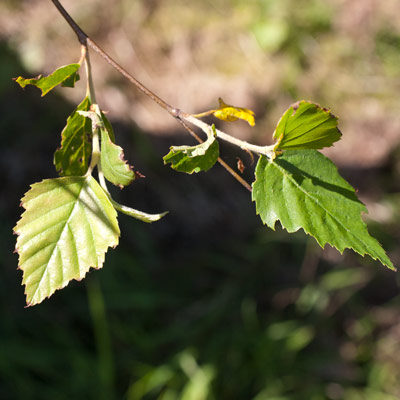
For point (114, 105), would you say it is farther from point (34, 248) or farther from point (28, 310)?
point (34, 248)

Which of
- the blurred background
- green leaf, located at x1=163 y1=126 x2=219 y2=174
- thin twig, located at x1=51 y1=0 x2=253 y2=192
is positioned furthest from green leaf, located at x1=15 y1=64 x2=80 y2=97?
the blurred background

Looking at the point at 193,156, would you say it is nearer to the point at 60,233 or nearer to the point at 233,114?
the point at 233,114

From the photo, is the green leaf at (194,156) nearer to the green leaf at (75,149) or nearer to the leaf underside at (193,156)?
the leaf underside at (193,156)

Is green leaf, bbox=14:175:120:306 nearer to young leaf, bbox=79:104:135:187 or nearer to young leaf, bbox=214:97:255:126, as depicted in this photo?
young leaf, bbox=79:104:135:187

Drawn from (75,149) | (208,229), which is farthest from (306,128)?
(208,229)

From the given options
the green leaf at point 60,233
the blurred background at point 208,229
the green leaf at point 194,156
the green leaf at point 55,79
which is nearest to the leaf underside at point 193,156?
the green leaf at point 194,156

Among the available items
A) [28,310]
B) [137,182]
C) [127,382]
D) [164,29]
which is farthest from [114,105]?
[127,382]
